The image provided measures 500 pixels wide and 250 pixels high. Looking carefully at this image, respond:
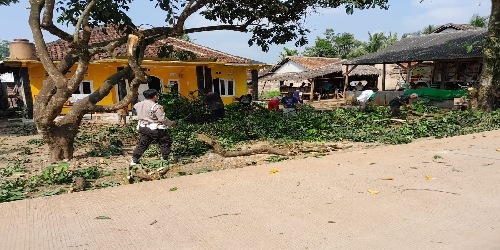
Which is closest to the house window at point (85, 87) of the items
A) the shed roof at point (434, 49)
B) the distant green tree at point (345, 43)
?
the shed roof at point (434, 49)

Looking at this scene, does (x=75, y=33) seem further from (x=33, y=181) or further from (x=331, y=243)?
(x=331, y=243)

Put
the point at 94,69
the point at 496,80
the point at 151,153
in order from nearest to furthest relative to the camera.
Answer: the point at 151,153 < the point at 496,80 < the point at 94,69

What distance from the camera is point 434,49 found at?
65.2 feet

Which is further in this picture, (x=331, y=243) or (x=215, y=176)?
(x=215, y=176)

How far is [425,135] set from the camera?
884 cm

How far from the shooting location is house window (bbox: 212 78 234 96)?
66.8ft

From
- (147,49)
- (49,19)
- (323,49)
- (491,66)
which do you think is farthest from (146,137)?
(323,49)

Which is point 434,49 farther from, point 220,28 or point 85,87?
point 85,87

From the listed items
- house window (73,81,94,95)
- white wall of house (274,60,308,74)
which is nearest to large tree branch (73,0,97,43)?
house window (73,81,94,95)

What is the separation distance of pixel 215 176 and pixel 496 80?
1289 cm

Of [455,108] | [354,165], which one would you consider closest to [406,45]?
[455,108]

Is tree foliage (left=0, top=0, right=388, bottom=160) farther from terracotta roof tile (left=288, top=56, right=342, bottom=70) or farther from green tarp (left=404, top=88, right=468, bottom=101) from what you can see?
terracotta roof tile (left=288, top=56, right=342, bottom=70)

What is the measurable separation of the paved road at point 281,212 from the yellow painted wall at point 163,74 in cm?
969

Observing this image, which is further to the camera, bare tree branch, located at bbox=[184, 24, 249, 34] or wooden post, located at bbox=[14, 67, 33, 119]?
wooden post, located at bbox=[14, 67, 33, 119]
